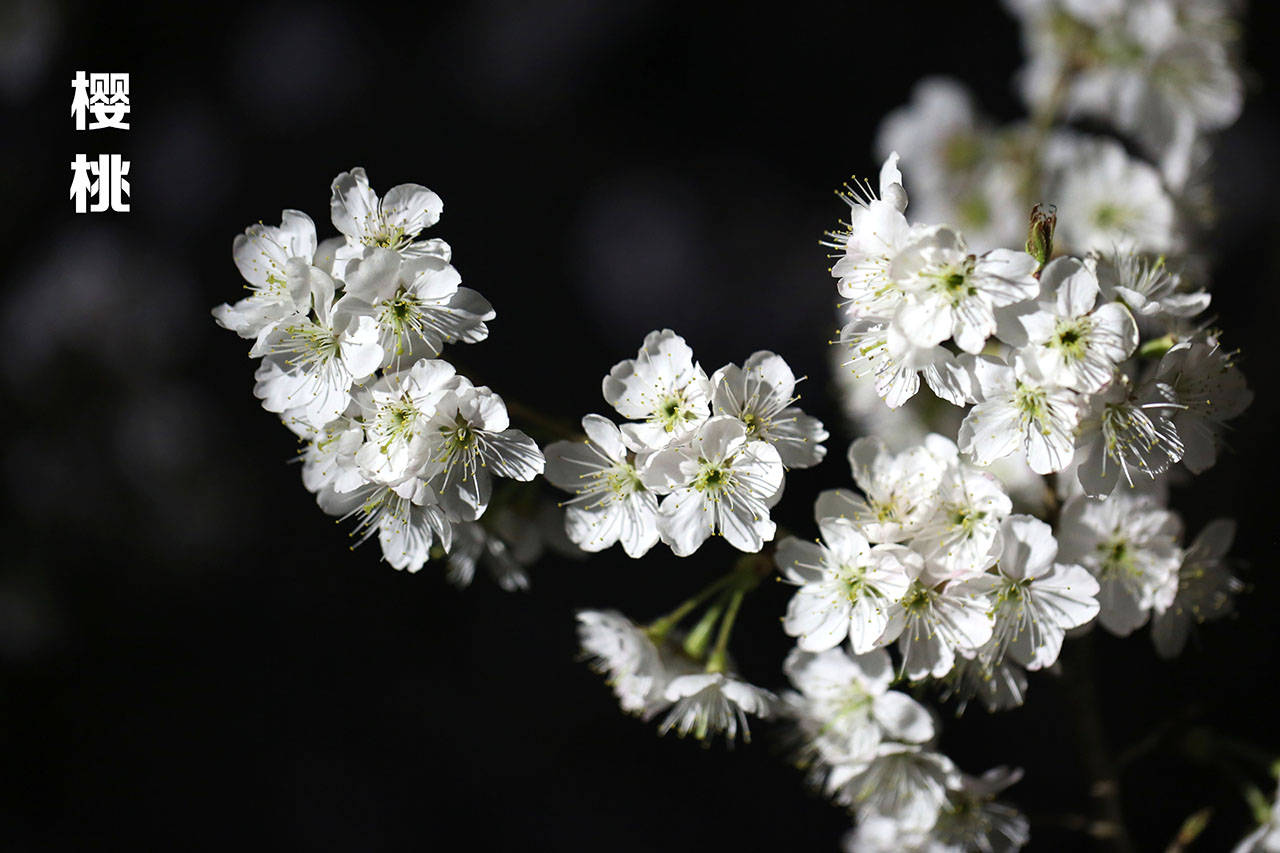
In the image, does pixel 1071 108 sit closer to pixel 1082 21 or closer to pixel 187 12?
pixel 1082 21

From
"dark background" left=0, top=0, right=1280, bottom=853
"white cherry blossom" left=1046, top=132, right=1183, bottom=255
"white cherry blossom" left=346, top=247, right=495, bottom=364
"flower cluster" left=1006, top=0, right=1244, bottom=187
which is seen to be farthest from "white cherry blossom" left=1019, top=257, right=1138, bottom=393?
"dark background" left=0, top=0, right=1280, bottom=853

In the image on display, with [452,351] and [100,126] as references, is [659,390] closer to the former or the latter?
[452,351]

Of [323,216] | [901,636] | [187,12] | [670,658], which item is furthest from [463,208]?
[901,636]

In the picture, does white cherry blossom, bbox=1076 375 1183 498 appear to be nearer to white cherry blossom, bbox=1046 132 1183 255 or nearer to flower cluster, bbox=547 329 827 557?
flower cluster, bbox=547 329 827 557

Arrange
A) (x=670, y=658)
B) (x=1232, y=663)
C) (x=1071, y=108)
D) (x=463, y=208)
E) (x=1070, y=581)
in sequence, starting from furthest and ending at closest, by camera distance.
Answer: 1. (x=463, y=208)
2. (x=1071, y=108)
3. (x=1232, y=663)
4. (x=670, y=658)
5. (x=1070, y=581)

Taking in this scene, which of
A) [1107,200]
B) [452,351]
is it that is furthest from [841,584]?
[452,351]

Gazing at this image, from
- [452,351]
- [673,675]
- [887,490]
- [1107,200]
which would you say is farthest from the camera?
[452,351]

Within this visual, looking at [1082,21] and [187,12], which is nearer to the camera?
[1082,21]
